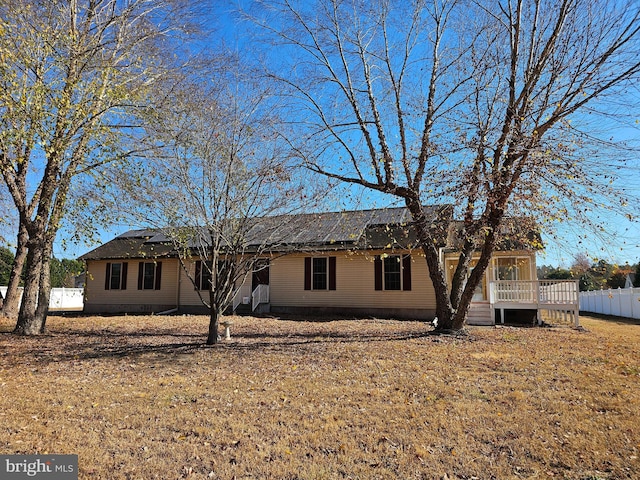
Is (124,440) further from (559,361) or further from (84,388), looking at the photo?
(559,361)

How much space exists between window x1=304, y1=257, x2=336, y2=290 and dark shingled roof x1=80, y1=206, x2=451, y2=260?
1.15 meters

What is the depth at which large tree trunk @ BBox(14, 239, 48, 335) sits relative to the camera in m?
10.8

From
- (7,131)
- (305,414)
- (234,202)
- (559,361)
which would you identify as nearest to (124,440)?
(305,414)

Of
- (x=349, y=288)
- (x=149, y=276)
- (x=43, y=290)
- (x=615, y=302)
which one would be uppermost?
(x=149, y=276)

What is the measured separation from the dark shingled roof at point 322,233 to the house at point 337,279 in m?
0.06

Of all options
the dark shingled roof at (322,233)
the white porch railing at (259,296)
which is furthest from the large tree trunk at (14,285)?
the white porch railing at (259,296)

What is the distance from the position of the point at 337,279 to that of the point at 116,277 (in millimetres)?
11131

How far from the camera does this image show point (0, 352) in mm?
8586

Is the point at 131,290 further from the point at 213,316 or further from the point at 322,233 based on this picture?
the point at 213,316

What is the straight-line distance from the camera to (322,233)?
16203 millimetres

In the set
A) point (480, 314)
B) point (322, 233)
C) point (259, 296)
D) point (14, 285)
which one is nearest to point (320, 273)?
point (322, 233)

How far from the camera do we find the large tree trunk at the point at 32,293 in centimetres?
1078

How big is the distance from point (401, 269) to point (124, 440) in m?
13.1

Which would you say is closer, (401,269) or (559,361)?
(559,361)
